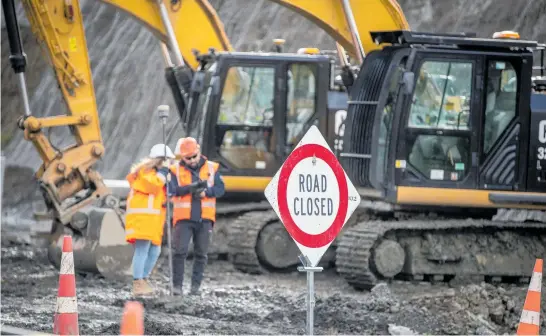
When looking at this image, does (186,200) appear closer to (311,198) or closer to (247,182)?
(247,182)

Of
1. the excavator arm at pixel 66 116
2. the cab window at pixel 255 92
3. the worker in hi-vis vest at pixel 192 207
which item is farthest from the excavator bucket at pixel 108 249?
the cab window at pixel 255 92

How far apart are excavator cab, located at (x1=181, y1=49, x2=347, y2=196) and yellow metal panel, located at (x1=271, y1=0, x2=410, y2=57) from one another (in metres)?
0.58

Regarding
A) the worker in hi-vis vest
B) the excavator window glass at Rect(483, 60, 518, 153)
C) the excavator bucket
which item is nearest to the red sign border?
the worker in hi-vis vest

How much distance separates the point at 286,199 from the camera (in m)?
10.3

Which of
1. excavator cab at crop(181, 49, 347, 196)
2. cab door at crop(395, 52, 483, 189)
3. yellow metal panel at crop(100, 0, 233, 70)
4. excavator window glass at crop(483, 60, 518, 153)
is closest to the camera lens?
cab door at crop(395, 52, 483, 189)

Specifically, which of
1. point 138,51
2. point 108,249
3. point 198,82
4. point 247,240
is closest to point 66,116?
point 108,249

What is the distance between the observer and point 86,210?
1886cm

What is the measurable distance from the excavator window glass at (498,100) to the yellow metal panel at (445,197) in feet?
1.80

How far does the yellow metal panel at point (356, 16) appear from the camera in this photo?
20.3 m

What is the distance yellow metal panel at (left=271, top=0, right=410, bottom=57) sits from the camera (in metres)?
20.3

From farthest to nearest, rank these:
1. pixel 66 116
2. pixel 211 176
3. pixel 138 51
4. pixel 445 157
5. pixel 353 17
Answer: pixel 138 51 < pixel 353 17 < pixel 66 116 < pixel 445 157 < pixel 211 176

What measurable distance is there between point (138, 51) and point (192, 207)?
78.5 ft

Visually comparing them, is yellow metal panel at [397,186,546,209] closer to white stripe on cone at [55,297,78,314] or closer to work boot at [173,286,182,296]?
work boot at [173,286,182,296]

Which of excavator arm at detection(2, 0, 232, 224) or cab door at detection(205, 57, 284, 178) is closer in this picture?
excavator arm at detection(2, 0, 232, 224)
